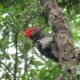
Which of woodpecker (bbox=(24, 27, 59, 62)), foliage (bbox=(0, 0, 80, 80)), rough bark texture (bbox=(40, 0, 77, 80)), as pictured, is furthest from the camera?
foliage (bbox=(0, 0, 80, 80))

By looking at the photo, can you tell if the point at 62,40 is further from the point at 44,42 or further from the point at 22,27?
the point at 22,27

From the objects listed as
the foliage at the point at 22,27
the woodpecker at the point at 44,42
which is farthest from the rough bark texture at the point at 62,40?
the foliage at the point at 22,27

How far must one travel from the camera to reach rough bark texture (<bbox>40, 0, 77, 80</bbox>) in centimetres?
267

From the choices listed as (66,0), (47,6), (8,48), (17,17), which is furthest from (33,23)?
(47,6)

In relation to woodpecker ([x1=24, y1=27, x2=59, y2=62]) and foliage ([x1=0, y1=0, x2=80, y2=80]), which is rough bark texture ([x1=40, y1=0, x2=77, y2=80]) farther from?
foliage ([x1=0, y1=0, x2=80, y2=80])

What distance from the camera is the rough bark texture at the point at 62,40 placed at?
2.67 metres

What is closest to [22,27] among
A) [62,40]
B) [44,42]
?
[44,42]

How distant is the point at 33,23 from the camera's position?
525 centimetres

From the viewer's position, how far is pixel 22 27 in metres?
5.22

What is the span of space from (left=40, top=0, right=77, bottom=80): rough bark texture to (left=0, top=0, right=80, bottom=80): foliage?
87cm

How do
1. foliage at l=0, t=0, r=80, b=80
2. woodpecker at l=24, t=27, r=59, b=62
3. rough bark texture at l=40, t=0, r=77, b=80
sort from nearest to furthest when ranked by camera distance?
rough bark texture at l=40, t=0, r=77, b=80
woodpecker at l=24, t=27, r=59, b=62
foliage at l=0, t=0, r=80, b=80

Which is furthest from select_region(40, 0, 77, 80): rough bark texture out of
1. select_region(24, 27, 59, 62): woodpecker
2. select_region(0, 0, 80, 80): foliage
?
select_region(0, 0, 80, 80): foliage

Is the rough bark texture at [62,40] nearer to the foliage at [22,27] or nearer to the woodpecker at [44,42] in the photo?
the woodpecker at [44,42]

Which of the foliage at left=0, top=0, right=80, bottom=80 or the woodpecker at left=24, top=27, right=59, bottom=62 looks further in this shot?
the foliage at left=0, top=0, right=80, bottom=80
